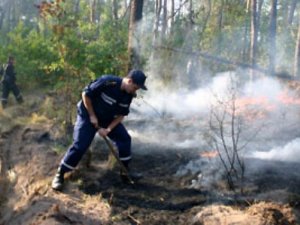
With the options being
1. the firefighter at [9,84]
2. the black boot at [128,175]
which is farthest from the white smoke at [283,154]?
the firefighter at [9,84]

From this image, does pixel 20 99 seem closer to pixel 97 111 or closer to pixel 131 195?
pixel 97 111

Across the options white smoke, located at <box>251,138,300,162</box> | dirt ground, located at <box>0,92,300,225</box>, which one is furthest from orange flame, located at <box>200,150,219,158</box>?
white smoke, located at <box>251,138,300,162</box>

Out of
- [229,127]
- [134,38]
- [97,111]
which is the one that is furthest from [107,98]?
[229,127]

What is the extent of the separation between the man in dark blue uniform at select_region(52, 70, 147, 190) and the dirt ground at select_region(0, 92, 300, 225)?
440 millimetres

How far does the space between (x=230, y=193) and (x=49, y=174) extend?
2680mm

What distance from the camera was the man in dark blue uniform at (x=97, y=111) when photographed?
18.2ft

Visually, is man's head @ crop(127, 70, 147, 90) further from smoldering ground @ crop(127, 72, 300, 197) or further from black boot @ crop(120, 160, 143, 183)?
smoldering ground @ crop(127, 72, 300, 197)

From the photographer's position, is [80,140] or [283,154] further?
[283,154]

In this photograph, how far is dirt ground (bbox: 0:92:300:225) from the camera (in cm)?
478

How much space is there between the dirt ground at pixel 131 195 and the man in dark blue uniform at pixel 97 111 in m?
0.44

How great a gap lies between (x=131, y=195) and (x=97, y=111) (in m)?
1.22

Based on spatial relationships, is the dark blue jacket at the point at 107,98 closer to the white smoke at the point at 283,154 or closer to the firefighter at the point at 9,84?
the white smoke at the point at 283,154

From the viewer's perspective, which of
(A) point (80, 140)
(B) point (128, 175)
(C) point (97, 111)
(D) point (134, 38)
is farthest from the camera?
(D) point (134, 38)

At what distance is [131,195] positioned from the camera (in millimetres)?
5586
